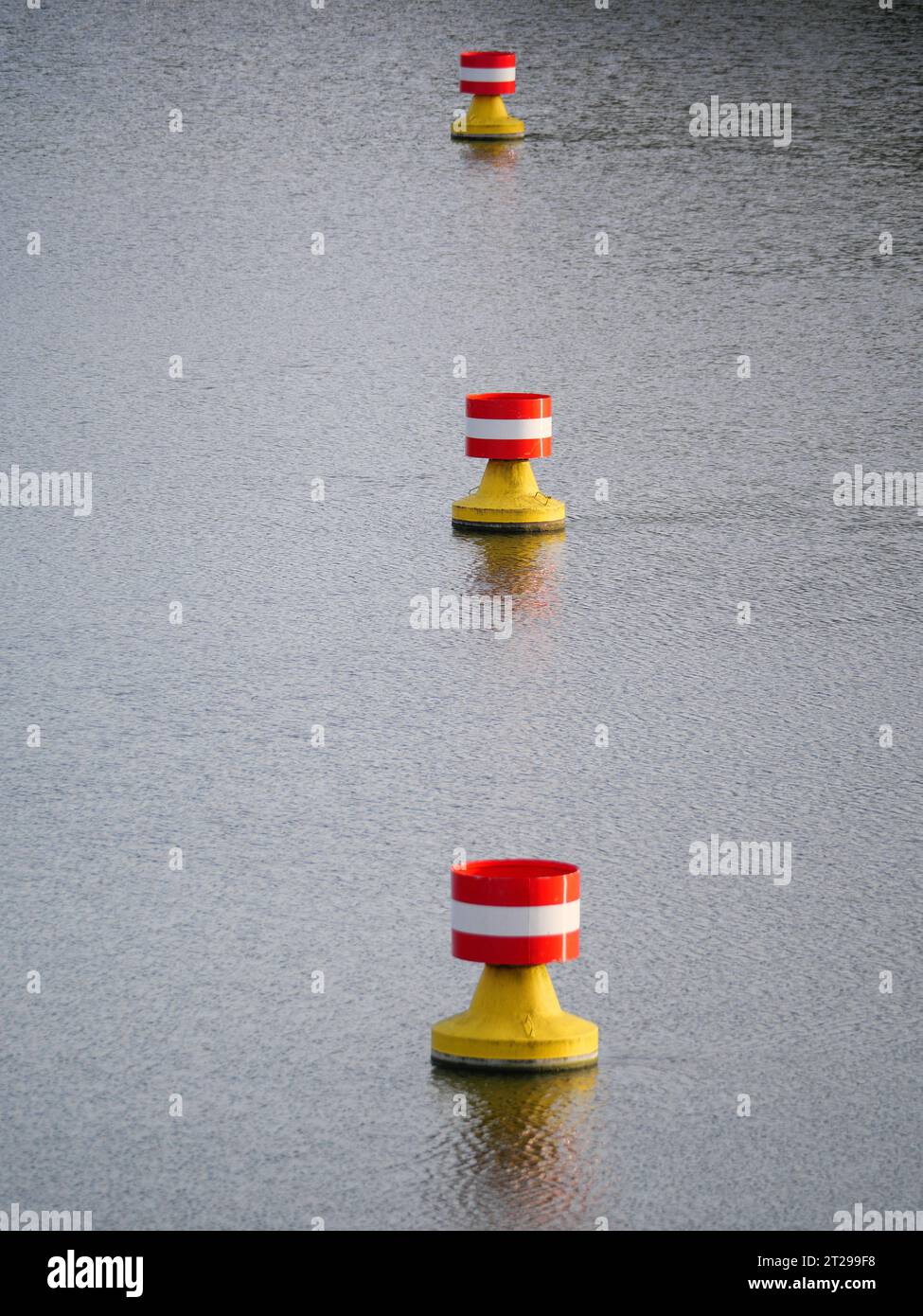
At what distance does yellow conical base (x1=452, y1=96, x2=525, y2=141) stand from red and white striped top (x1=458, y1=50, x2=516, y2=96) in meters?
0.17

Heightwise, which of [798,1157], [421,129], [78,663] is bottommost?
[798,1157]

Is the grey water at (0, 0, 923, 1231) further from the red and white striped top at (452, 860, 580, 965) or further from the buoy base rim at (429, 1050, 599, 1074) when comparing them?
the red and white striped top at (452, 860, 580, 965)

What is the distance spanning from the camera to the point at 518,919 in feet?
24.7

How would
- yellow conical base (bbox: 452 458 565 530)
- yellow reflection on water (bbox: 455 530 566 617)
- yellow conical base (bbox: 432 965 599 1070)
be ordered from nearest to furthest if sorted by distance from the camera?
yellow conical base (bbox: 432 965 599 1070) → yellow reflection on water (bbox: 455 530 566 617) → yellow conical base (bbox: 452 458 565 530)

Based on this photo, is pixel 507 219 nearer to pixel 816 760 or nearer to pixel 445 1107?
pixel 816 760

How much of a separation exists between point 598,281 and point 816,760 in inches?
395

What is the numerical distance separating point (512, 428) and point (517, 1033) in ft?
21.7

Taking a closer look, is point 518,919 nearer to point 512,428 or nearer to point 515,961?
point 515,961

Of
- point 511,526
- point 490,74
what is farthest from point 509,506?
point 490,74

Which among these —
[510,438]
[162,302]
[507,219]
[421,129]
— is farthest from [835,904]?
[421,129]

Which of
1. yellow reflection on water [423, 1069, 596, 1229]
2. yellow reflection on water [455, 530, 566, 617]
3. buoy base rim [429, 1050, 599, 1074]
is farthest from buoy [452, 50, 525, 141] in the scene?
yellow reflection on water [423, 1069, 596, 1229]

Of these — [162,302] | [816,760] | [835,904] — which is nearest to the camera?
[835,904]

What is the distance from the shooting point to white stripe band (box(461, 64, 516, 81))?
78.1 feet

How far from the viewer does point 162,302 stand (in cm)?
1944
